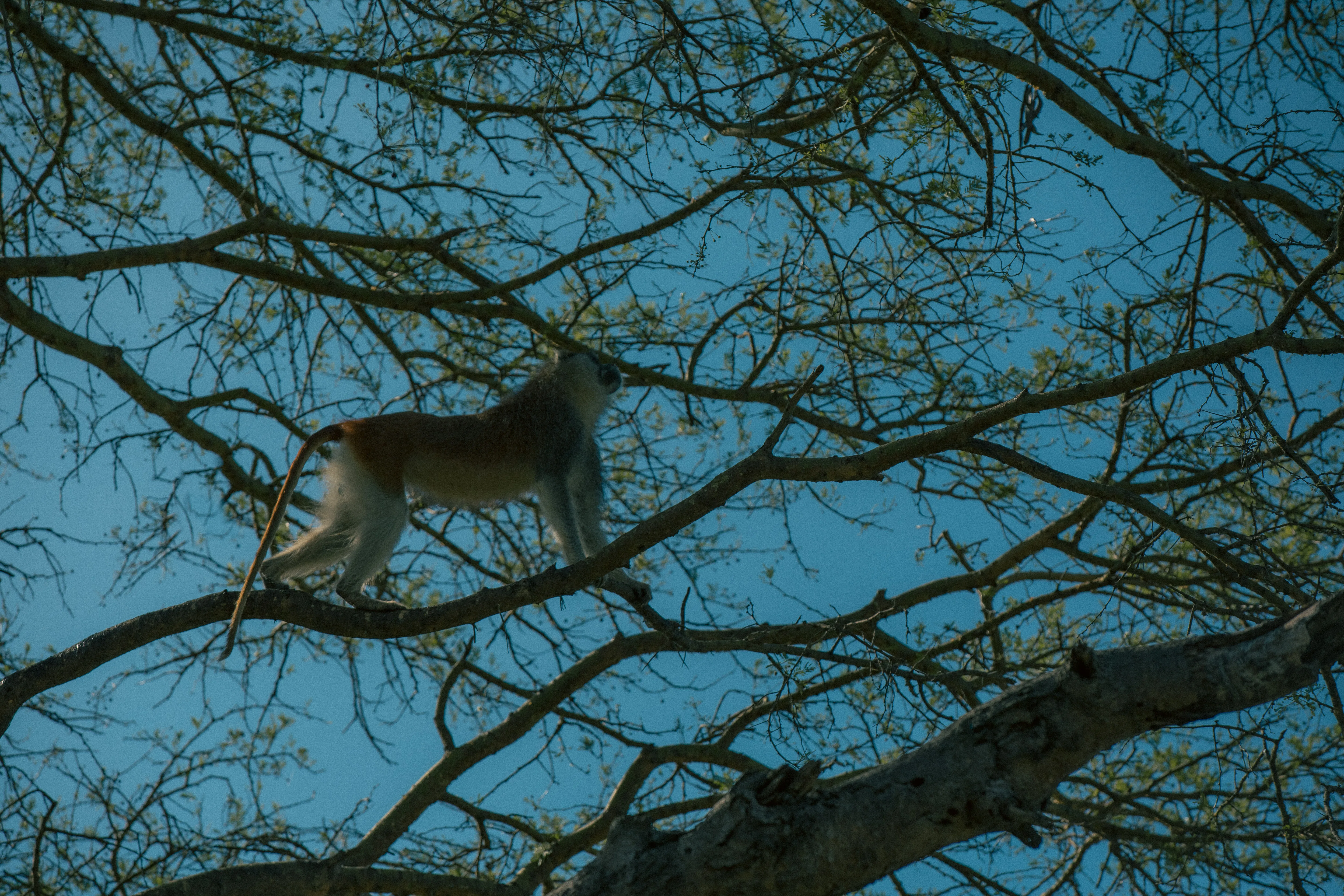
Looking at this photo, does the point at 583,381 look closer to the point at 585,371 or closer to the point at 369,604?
the point at 585,371

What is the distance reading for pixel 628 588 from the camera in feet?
11.5

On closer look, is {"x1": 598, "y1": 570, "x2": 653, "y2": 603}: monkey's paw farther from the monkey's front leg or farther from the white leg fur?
the white leg fur

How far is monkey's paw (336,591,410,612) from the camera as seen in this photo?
13.6 ft

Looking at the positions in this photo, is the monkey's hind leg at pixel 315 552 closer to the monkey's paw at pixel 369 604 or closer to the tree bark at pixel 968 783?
the monkey's paw at pixel 369 604

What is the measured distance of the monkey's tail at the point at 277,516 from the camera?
3414 millimetres

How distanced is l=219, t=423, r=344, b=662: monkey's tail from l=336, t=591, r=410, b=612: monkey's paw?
0.38 metres

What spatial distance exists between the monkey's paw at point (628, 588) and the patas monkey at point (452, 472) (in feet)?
0.15

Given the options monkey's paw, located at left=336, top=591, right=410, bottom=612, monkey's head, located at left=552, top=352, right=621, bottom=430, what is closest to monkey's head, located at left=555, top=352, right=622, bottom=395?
monkey's head, located at left=552, top=352, right=621, bottom=430

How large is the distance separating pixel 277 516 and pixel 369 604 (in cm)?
49

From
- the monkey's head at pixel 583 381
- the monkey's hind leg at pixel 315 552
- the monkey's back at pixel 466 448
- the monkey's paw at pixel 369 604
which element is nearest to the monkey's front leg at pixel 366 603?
the monkey's paw at pixel 369 604

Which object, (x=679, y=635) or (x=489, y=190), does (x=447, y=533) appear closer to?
(x=489, y=190)

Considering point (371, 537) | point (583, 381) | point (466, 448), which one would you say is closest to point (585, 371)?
point (583, 381)

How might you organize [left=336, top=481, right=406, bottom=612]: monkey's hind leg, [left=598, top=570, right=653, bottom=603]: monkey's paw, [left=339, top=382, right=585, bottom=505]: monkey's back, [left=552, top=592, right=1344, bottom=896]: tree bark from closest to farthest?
1. [left=552, top=592, right=1344, bottom=896]: tree bark
2. [left=598, top=570, right=653, bottom=603]: monkey's paw
3. [left=336, top=481, right=406, bottom=612]: monkey's hind leg
4. [left=339, top=382, right=585, bottom=505]: monkey's back

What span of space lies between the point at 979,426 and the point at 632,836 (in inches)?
53.8
